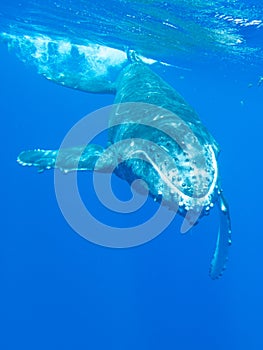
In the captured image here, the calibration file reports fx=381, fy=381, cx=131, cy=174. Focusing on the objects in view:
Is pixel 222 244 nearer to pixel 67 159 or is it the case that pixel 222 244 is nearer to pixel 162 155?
pixel 162 155

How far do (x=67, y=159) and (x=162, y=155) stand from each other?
2.58 m

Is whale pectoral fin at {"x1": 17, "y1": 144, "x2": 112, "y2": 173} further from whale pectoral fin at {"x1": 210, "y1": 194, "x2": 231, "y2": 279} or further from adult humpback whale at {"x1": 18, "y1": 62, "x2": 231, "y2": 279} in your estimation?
whale pectoral fin at {"x1": 210, "y1": 194, "x2": 231, "y2": 279}

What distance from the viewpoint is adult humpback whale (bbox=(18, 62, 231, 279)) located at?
5871 mm

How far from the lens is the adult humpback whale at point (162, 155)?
5.87 metres

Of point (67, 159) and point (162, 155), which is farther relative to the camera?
point (67, 159)

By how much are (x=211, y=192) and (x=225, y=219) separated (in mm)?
1679

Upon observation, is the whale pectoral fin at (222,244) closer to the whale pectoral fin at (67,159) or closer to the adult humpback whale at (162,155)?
the adult humpback whale at (162,155)

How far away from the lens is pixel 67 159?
8.07 metres

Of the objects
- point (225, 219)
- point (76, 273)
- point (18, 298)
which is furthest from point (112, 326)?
point (225, 219)

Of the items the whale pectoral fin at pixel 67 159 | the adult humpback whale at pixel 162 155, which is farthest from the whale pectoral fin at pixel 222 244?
the whale pectoral fin at pixel 67 159

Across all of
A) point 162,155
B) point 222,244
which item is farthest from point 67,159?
point 222,244

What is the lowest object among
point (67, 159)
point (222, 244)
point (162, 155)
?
point (222, 244)

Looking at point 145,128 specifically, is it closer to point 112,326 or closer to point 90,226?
point 90,226

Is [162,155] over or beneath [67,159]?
beneath
